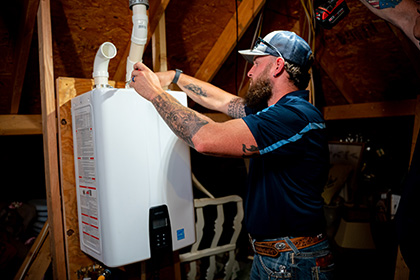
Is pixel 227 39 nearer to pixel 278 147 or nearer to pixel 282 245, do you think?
pixel 278 147

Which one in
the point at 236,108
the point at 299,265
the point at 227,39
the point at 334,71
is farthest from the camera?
the point at 334,71

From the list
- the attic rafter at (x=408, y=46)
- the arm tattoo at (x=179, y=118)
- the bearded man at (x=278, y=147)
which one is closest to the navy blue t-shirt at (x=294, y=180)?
the bearded man at (x=278, y=147)

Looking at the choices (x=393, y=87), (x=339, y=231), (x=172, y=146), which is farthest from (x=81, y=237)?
(x=393, y=87)

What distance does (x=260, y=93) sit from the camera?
125 cm

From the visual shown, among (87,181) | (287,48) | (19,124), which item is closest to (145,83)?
(87,181)

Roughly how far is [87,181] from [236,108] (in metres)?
0.83

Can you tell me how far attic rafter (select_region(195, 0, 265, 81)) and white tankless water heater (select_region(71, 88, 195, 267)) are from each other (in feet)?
3.62

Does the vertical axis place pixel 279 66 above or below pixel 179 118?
above

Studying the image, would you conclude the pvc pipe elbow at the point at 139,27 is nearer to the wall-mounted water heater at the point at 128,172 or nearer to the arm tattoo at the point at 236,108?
the wall-mounted water heater at the point at 128,172

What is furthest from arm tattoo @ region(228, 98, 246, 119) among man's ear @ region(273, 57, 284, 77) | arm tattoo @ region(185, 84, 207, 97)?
man's ear @ region(273, 57, 284, 77)

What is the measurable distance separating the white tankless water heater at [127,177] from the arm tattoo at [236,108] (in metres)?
0.40

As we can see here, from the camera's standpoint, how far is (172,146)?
1229 mm

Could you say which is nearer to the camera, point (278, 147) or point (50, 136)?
point (278, 147)

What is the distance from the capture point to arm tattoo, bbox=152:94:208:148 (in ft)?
3.36
